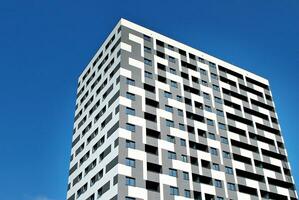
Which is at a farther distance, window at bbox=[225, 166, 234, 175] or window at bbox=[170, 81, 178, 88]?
window at bbox=[170, 81, 178, 88]

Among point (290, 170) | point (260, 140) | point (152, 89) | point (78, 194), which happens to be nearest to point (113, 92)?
point (152, 89)

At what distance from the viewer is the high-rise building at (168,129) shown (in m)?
64.4

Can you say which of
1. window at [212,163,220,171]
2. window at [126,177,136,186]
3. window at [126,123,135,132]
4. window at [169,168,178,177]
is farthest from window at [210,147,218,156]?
window at [126,177,136,186]

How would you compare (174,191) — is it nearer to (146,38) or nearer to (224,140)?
(224,140)

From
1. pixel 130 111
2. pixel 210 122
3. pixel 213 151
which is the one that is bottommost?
pixel 213 151

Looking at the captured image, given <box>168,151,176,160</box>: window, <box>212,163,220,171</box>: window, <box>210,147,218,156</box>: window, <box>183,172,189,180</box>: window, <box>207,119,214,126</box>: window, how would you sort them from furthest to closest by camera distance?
1. <box>207,119,214,126</box>: window
2. <box>210,147,218,156</box>: window
3. <box>212,163,220,171</box>: window
4. <box>168,151,176,160</box>: window
5. <box>183,172,189,180</box>: window

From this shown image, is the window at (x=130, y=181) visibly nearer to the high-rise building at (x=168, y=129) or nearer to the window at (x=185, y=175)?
the high-rise building at (x=168, y=129)

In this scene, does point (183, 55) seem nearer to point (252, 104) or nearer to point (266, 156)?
point (252, 104)

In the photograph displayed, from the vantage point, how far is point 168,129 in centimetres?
7025

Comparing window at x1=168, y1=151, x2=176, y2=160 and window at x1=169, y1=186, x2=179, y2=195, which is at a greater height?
window at x1=168, y1=151, x2=176, y2=160

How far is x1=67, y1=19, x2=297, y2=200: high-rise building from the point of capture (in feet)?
211

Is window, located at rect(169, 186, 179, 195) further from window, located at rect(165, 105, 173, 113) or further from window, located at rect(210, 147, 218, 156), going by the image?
window, located at rect(165, 105, 173, 113)

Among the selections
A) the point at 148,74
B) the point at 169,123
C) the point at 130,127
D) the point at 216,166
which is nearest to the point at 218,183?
the point at 216,166

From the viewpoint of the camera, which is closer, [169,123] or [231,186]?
[231,186]
